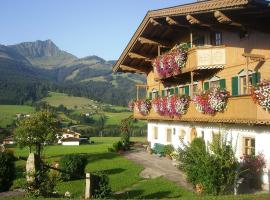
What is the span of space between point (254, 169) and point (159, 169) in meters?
7.52

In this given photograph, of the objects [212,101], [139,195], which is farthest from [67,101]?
[139,195]

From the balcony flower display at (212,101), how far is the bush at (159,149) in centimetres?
1073

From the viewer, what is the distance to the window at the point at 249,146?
19875mm

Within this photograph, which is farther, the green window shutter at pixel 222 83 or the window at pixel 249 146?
the green window shutter at pixel 222 83

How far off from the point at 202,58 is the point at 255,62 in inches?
126

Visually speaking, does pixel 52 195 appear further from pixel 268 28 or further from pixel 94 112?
pixel 94 112

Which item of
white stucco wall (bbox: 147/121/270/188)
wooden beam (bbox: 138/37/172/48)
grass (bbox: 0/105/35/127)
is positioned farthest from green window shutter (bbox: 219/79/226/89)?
grass (bbox: 0/105/35/127)

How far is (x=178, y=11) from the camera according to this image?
23.1 meters

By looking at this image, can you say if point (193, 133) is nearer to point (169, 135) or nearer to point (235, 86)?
point (169, 135)

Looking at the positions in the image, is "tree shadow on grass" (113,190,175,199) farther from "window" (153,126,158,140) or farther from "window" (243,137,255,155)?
"window" (153,126,158,140)

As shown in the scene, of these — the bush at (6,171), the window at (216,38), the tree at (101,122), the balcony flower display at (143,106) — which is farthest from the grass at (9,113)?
the window at (216,38)

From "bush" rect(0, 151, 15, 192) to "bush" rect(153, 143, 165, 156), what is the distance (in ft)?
42.7

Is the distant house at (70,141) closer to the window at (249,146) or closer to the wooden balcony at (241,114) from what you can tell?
the wooden balcony at (241,114)

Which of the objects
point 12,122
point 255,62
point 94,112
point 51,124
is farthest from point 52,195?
point 94,112
